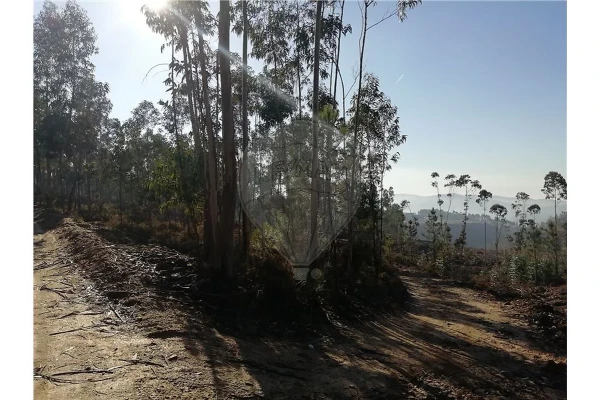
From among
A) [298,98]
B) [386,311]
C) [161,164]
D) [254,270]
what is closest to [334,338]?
[254,270]

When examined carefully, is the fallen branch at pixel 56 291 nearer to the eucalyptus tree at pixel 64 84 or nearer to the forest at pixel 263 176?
the forest at pixel 263 176

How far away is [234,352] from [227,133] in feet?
12.8

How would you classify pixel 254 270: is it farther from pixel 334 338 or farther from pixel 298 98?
pixel 298 98

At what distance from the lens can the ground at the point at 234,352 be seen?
162 inches

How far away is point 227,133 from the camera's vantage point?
7574 mm

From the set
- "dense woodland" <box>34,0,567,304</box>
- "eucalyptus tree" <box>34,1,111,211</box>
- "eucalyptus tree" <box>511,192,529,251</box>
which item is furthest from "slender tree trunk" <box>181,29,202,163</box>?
"eucalyptus tree" <box>511,192,529,251</box>

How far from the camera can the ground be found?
13.5 feet

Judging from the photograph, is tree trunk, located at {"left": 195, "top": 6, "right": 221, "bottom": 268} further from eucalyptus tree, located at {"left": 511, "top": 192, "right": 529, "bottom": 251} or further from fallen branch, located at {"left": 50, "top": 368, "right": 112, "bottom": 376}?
eucalyptus tree, located at {"left": 511, "top": 192, "right": 529, "bottom": 251}

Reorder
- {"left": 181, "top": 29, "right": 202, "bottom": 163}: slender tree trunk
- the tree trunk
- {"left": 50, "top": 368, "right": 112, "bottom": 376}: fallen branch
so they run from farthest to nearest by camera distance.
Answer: {"left": 181, "top": 29, "right": 202, "bottom": 163}: slender tree trunk
the tree trunk
{"left": 50, "top": 368, "right": 112, "bottom": 376}: fallen branch

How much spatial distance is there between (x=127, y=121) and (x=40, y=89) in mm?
4451

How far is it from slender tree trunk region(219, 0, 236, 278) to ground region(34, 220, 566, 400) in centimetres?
132

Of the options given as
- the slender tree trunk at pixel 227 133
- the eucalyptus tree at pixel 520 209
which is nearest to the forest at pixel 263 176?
the slender tree trunk at pixel 227 133

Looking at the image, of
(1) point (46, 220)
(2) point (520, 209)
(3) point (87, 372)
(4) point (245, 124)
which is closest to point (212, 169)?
(4) point (245, 124)

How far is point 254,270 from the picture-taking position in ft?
26.2
